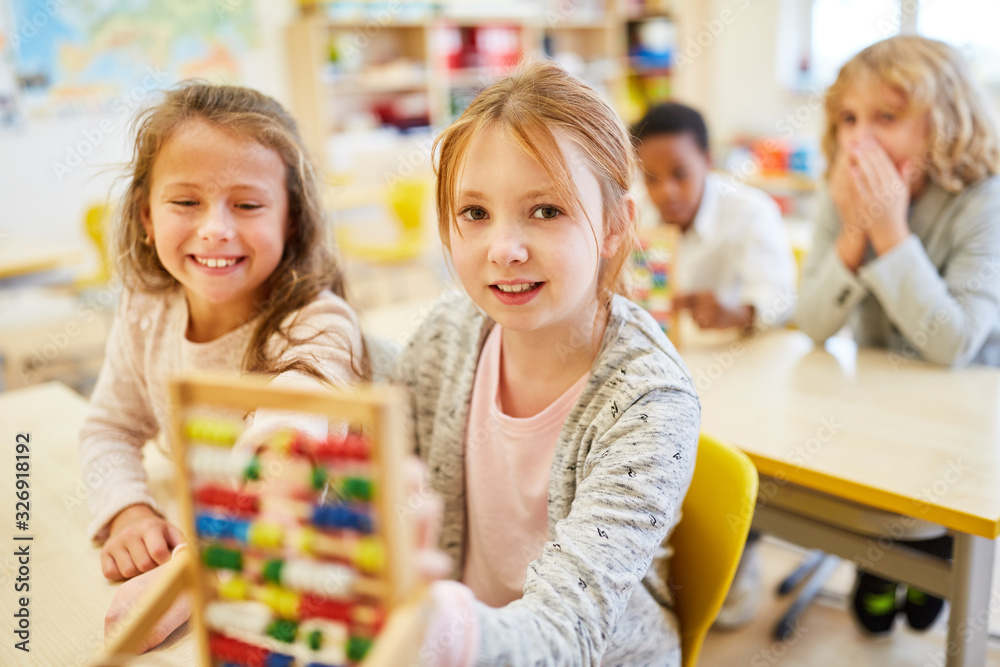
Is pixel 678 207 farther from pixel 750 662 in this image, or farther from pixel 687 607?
pixel 687 607

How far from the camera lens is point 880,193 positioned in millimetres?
1554

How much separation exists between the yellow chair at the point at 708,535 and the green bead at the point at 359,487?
0.56m

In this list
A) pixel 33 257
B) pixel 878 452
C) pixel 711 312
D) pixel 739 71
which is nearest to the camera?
pixel 878 452

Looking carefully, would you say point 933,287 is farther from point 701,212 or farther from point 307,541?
point 307,541

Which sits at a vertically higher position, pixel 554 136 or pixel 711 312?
pixel 554 136

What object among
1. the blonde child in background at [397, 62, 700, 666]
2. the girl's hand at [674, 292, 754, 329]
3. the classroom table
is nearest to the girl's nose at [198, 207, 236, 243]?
the blonde child in background at [397, 62, 700, 666]

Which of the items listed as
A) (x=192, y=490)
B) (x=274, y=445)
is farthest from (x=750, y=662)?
(x=192, y=490)

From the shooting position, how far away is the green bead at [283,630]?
63cm

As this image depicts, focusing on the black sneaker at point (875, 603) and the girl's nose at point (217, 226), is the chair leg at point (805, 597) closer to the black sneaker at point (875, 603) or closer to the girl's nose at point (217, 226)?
the black sneaker at point (875, 603)

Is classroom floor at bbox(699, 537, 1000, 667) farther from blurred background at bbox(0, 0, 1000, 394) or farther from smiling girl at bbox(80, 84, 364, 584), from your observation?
blurred background at bbox(0, 0, 1000, 394)

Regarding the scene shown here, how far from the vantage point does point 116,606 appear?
2.87 feet

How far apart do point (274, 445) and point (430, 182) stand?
4.10 m

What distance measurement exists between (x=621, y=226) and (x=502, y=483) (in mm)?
360

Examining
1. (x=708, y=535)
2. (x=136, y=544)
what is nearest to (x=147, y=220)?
(x=136, y=544)
